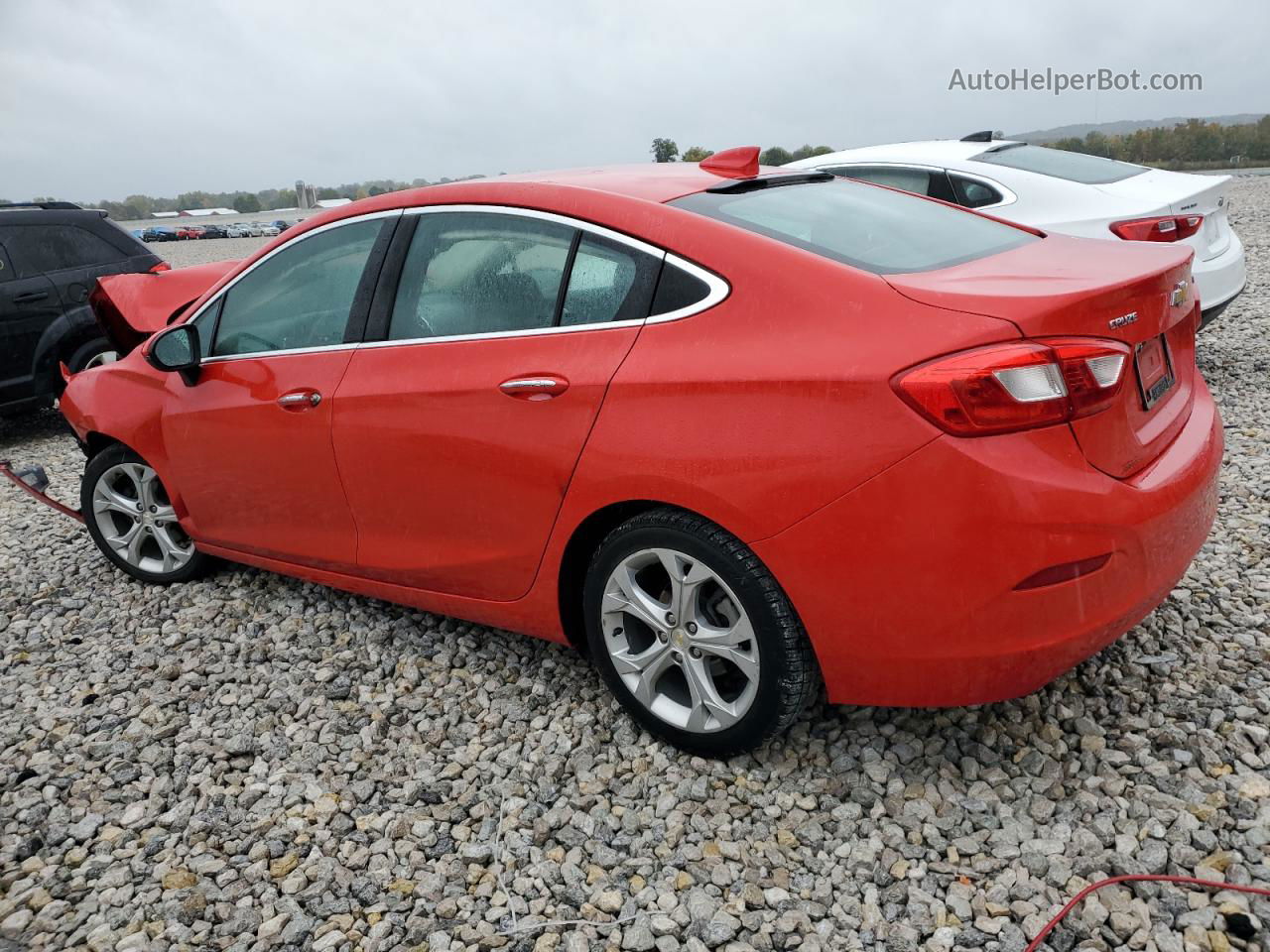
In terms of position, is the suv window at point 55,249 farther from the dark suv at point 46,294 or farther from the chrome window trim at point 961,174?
the chrome window trim at point 961,174

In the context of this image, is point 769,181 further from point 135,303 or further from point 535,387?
point 135,303

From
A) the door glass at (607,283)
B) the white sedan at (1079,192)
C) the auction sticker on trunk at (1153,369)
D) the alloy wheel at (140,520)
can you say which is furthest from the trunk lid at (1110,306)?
the alloy wheel at (140,520)

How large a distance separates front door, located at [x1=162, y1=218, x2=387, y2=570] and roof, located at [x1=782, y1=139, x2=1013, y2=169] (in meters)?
3.47

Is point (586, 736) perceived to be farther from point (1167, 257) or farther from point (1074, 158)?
point (1074, 158)

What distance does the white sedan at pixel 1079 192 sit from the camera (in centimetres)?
508

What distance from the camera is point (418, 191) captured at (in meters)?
3.18

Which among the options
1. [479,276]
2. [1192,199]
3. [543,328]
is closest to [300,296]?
[479,276]

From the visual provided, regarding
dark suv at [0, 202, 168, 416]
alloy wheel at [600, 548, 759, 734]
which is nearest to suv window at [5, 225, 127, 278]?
dark suv at [0, 202, 168, 416]

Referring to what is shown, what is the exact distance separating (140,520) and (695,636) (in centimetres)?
288

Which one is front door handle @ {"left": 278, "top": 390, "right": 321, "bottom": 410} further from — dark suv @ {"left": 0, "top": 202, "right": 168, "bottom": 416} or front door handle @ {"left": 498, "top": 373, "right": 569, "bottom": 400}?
dark suv @ {"left": 0, "top": 202, "right": 168, "bottom": 416}

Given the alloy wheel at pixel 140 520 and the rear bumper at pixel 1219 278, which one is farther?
the rear bumper at pixel 1219 278

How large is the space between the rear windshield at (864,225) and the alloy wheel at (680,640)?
874mm

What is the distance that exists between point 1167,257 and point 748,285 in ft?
3.74

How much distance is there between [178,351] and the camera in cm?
362
